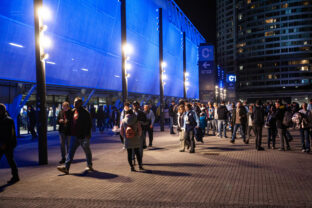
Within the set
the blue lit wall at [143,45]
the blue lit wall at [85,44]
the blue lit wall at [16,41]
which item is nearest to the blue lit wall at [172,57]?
the blue lit wall at [143,45]

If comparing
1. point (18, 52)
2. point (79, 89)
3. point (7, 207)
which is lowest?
point (7, 207)

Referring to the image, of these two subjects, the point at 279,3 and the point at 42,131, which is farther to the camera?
the point at 279,3

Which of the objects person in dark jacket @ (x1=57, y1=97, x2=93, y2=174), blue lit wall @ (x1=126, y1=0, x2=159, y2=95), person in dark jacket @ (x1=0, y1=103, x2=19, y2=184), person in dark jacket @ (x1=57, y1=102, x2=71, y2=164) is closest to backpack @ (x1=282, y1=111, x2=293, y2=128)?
person in dark jacket @ (x1=57, y1=97, x2=93, y2=174)

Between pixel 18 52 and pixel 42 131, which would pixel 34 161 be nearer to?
pixel 42 131

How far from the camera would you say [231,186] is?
239 inches

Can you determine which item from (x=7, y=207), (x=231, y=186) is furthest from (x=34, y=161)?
(x=231, y=186)

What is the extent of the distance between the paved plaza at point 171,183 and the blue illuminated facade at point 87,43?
9.09 metres

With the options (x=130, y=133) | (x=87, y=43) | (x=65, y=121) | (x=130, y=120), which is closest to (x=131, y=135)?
(x=130, y=133)

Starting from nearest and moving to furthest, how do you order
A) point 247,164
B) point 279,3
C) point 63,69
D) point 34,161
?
point 247,164, point 34,161, point 63,69, point 279,3

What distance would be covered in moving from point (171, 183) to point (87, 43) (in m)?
19.3

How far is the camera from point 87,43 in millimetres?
23547

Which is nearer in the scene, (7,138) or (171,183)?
(171,183)

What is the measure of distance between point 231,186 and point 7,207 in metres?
4.31

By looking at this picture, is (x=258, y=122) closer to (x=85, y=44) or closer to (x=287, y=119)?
(x=287, y=119)
